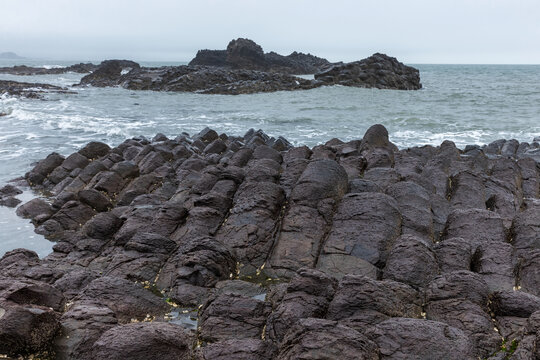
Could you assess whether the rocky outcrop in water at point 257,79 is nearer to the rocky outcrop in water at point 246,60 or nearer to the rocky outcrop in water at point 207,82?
the rocky outcrop in water at point 207,82

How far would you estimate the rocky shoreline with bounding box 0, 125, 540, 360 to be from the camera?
5.61 meters

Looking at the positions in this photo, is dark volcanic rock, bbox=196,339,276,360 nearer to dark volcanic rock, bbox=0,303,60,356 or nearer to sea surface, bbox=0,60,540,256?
dark volcanic rock, bbox=0,303,60,356

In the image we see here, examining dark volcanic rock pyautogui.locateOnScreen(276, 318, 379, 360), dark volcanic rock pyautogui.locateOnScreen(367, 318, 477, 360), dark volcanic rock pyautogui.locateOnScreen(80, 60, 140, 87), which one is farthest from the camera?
dark volcanic rock pyautogui.locateOnScreen(80, 60, 140, 87)

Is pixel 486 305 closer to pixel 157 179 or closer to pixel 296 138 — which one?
pixel 157 179

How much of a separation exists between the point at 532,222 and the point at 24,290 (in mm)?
10489

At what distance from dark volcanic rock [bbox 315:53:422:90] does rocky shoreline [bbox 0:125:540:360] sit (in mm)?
56119

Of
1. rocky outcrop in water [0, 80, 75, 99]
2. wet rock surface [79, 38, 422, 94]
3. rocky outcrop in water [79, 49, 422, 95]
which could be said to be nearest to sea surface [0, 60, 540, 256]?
rocky outcrop in water [0, 80, 75, 99]

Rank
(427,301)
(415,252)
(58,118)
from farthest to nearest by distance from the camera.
A: (58,118) → (415,252) → (427,301)

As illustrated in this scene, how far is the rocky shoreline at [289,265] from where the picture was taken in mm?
5613

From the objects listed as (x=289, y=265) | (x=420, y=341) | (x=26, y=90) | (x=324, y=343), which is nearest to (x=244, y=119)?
(x=289, y=265)

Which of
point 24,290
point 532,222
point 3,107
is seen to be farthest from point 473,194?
point 3,107

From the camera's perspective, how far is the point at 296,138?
2845 cm

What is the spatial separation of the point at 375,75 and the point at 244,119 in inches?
1627

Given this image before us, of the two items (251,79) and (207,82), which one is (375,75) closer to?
(251,79)
